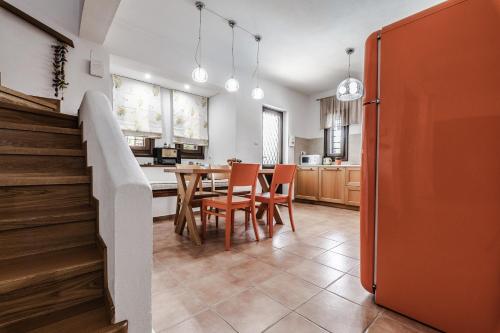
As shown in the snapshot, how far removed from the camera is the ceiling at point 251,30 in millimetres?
2676

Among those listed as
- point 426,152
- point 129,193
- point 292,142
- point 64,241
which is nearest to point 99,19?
point 64,241

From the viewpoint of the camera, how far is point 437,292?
1.12 m

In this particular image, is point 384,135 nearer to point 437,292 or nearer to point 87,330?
point 437,292

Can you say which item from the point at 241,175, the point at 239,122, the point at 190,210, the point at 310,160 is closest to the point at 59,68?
the point at 190,210

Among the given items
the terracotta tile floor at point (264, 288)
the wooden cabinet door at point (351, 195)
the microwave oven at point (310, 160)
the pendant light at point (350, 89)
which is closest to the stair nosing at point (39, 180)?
the terracotta tile floor at point (264, 288)

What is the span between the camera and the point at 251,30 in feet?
10.4

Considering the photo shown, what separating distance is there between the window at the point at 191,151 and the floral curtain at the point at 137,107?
0.58 m

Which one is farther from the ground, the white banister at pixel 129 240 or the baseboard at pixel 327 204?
the white banister at pixel 129 240

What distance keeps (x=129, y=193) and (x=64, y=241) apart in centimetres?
67

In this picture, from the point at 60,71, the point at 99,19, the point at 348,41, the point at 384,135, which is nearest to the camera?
the point at 384,135

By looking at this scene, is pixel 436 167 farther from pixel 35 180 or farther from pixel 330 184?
pixel 330 184

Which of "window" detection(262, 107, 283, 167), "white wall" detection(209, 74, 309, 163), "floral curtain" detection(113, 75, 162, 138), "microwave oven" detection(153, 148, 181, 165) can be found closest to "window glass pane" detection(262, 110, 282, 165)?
"window" detection(262, 107, 283, 167)

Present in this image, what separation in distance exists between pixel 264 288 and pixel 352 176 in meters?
3.50

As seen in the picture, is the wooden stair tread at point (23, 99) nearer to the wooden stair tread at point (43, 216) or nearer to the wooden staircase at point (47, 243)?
the wooden staircase at point (47, 243)
